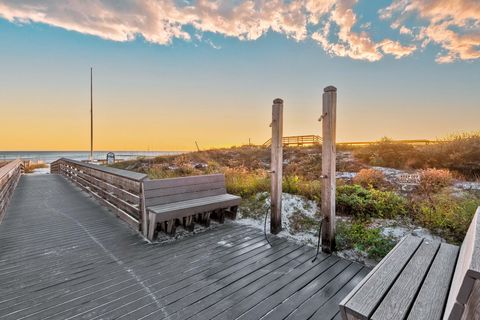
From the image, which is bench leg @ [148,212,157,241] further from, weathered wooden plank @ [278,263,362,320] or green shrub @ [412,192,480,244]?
green shrub @ [412,192,480,244]

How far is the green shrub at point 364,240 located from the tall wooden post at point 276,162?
1.05 meters

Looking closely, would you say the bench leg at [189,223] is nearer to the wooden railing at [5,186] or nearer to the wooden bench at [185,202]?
the wooden bench at [185,202]

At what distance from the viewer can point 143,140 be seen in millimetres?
26391

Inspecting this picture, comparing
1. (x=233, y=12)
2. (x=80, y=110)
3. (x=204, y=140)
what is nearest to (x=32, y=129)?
(x=80, y=110)

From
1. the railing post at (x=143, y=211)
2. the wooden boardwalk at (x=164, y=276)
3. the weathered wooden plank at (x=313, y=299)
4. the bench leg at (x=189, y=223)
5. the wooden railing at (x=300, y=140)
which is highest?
the wooden railing at (x=300, y=140)

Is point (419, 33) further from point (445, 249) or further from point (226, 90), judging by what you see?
point (226, 90)

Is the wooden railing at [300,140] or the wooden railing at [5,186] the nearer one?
the wooden railing at [5,186]

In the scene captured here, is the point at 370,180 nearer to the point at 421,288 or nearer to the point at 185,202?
the point at 185,202

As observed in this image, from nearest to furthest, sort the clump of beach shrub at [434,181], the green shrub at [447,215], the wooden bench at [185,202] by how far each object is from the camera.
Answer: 1. the green shrub at [447,215]
2. the wooden bench at [185,202]
3. the clump of beach shrub at [434,181]

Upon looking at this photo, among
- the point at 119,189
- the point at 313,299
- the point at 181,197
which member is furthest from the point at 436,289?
the point at 119,189

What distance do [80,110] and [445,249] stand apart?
919 inches

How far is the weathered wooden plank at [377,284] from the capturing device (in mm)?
1310

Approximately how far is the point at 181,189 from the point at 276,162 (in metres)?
1.89

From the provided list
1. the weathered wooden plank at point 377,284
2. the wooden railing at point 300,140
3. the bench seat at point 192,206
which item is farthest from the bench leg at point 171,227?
the wooden railing at point 300,140
